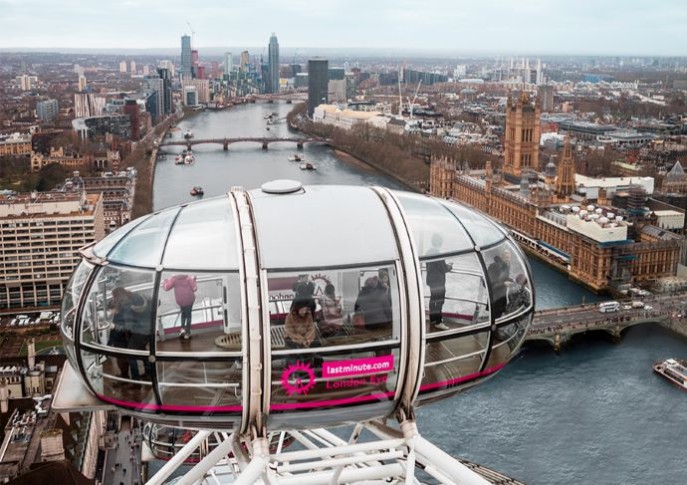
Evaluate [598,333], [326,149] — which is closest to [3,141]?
[326,149]

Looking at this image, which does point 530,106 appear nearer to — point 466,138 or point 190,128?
point 466,138

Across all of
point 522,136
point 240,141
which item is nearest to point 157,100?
point 240,141

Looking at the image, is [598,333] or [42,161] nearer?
[598,333]

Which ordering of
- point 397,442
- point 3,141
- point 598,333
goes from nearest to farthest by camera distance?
1. point 397,442
2. point 598,333
3. point 3,141

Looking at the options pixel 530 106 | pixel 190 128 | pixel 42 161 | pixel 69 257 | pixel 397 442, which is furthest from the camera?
pixel 190 128

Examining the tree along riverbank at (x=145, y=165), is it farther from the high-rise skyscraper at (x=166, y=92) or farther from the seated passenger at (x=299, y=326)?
the seated passenger at (x=299, y=326)

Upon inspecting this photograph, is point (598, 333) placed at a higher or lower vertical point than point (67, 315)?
lower

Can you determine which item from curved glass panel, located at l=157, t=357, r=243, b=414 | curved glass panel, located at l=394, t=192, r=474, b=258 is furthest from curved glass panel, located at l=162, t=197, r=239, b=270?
curved glass panel, located at l=394, t=192, r=474, b=258
